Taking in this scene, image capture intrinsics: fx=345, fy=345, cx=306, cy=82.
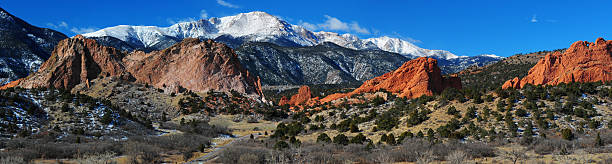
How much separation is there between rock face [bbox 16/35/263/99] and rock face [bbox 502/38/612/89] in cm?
4427

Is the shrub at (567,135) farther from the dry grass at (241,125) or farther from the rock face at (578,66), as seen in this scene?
the dry grass at (241,125)

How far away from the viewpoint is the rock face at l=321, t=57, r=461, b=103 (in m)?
46.6

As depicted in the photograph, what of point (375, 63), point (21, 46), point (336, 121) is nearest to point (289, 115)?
point (336, 121)

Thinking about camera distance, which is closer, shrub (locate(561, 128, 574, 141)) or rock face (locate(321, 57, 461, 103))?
shrub (locate(561, 128, 574, 141))

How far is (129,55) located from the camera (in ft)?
216

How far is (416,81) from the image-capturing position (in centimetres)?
4734

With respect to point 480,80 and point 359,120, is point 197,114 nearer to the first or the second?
point 359,120

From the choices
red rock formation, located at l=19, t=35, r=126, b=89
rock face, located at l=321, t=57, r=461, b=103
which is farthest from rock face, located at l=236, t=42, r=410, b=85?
rock face, located at l=321, t=57, r=461, b=103

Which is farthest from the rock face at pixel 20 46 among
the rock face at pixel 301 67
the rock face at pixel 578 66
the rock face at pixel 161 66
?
the rock face at pixel 578 66

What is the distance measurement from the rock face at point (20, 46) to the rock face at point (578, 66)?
10948 centimetres

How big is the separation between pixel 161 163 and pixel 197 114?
113 ft

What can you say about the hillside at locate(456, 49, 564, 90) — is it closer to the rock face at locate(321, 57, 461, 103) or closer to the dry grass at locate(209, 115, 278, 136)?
the rock face at locate(321, 57, 461, 103)

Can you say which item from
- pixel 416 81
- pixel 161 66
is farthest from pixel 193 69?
pixel 416 81

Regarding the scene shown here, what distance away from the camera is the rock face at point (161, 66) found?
59781 mm
